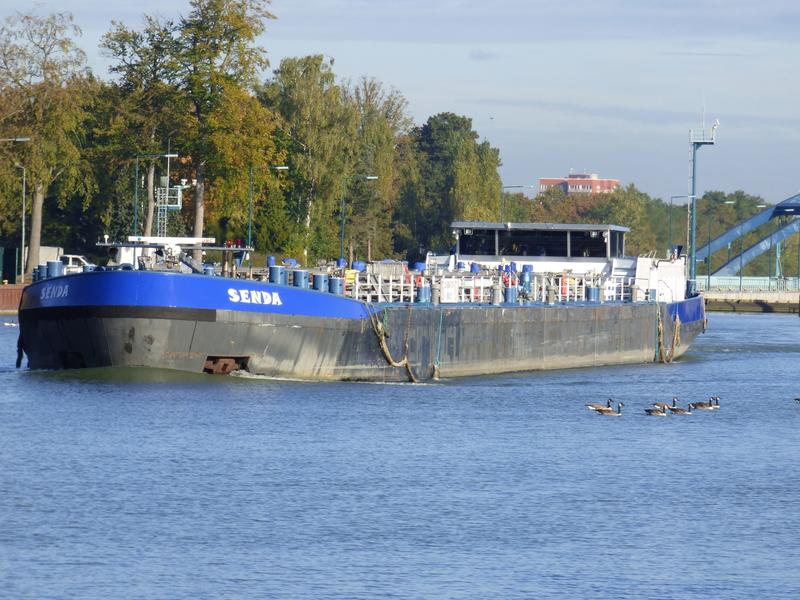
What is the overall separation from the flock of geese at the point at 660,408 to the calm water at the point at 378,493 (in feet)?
0.96

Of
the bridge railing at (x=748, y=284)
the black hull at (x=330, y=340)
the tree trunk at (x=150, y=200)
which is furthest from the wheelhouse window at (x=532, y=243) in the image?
the bridge railing at (x=748, y=284)

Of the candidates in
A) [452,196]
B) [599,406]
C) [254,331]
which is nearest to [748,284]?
[452,196]

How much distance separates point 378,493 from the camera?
27156mm

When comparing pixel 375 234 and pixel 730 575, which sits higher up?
pixel 375 234

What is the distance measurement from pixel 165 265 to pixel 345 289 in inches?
267

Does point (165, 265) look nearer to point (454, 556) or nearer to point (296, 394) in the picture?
point (296, 394)

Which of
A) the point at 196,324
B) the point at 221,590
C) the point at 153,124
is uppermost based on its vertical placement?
the point at 153,124

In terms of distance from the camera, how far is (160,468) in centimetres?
2877

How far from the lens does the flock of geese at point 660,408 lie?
127ft

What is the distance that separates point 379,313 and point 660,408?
26.0ft

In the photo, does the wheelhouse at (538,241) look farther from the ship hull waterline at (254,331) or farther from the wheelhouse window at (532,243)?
the ship hull waterline at (254,331)

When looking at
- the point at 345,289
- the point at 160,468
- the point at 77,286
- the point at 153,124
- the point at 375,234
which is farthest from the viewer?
the point at 375,234

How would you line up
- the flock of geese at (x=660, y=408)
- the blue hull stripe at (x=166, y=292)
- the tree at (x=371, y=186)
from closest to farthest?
the blue hull stripe at (x=166, y=292), the flock of geese at (x=660, y=408), the tree at (x=371, y=186)

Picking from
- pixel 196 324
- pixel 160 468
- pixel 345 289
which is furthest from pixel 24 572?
pixel 345 289
